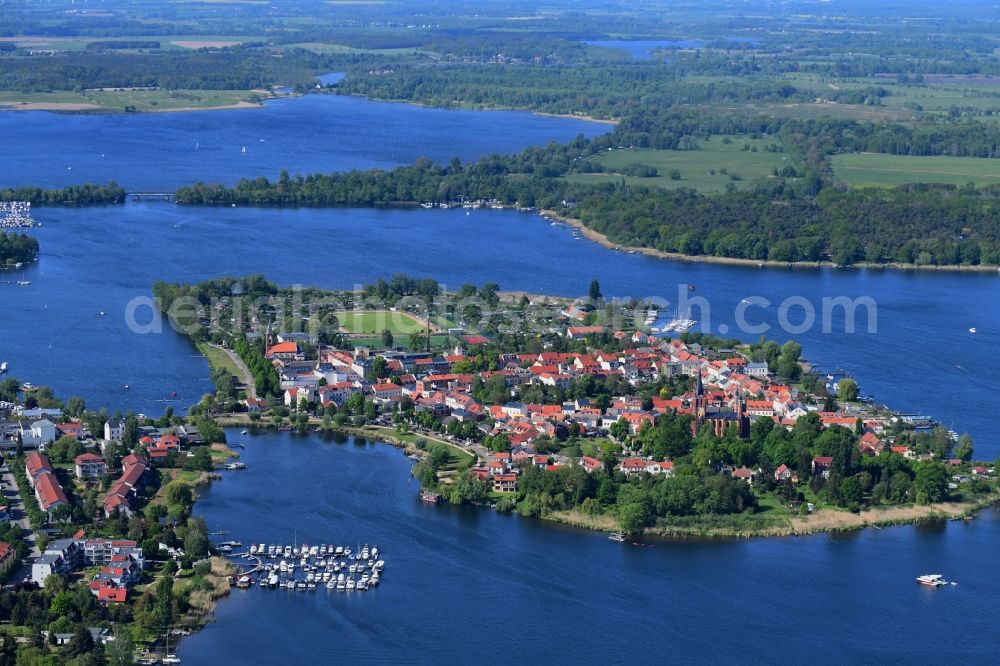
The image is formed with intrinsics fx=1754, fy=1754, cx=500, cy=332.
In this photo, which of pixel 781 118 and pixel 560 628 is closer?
pixel 560 628

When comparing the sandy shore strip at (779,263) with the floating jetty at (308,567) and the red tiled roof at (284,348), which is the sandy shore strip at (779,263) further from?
the floating jetty at (308,567)

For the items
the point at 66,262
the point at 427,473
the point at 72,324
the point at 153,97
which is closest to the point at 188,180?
the point at 66,262

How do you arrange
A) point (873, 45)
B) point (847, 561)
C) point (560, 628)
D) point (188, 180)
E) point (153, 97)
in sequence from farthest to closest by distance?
point (873, 45) → point (153, 97) → point (188, 180) → point (847, 561) → point (560, 628)

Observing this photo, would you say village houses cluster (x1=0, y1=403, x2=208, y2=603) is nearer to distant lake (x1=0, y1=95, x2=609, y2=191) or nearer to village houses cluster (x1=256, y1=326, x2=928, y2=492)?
village houses cluster (x1=256, y1=326, x2=928, y2=492)

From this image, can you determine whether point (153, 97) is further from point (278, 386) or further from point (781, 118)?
point (278, 386)

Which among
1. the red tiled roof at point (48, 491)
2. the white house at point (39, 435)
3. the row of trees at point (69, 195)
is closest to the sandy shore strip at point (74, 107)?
the row of trees at point (69, 195)

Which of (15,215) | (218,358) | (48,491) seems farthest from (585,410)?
(15,215)

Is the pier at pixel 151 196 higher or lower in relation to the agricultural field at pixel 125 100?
lower
